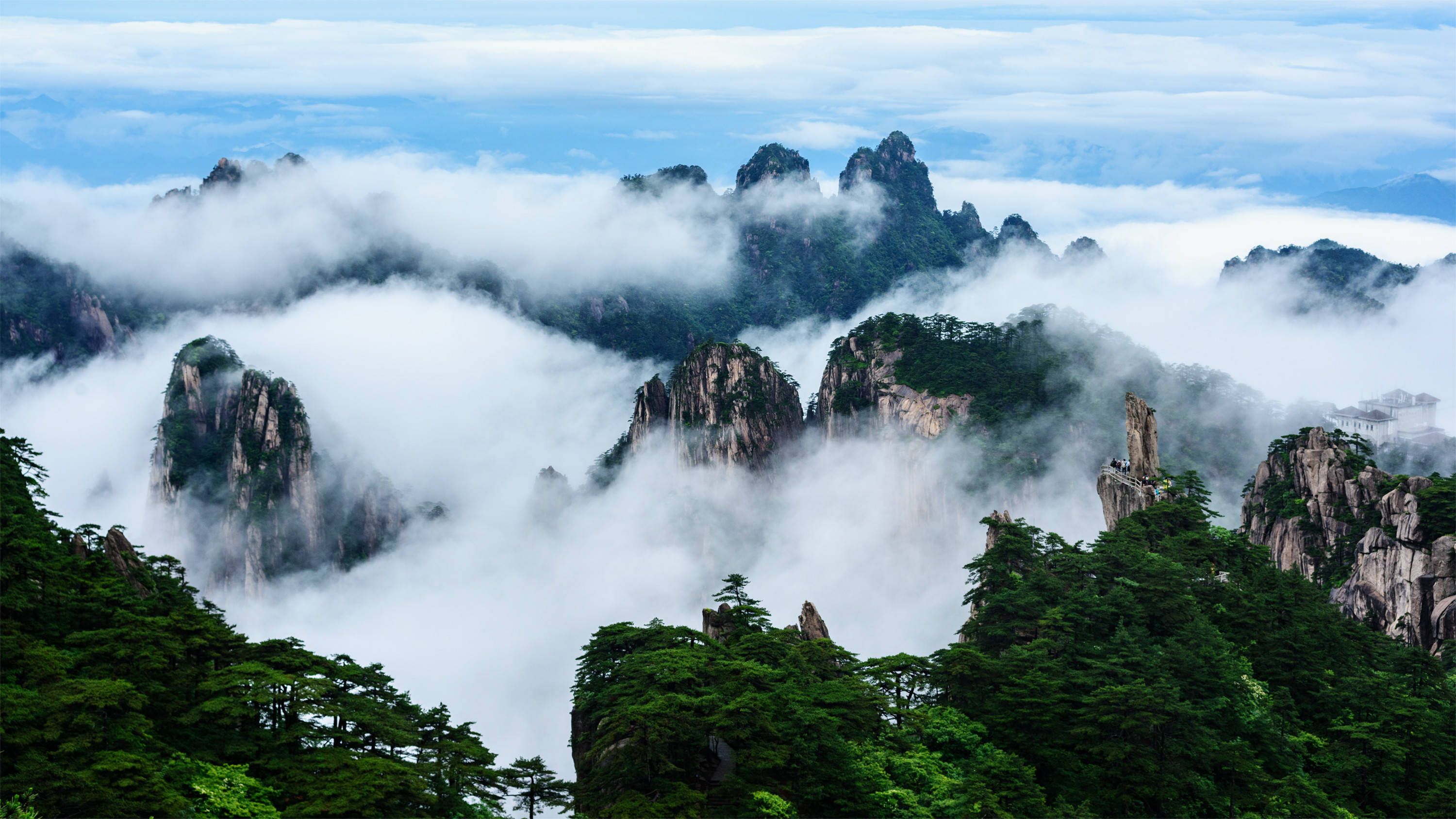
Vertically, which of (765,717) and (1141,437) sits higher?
(1141,437)

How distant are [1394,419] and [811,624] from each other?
9340 centimetres

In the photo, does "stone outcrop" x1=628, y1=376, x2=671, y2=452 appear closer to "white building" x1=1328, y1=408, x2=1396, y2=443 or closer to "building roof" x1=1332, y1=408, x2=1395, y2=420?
"white building" x1=1328, y1=408, x2=1396, y2=443

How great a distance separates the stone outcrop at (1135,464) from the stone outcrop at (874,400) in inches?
1472

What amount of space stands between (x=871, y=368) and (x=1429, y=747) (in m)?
80.8

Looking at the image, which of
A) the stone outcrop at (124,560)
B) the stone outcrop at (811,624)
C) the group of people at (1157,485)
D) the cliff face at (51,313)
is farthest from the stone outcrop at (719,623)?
the cliff face at (51,313)

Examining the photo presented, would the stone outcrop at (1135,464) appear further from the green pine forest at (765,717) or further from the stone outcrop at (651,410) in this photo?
the stone outcrop at (651,410)

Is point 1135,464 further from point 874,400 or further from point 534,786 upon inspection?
point 534,786

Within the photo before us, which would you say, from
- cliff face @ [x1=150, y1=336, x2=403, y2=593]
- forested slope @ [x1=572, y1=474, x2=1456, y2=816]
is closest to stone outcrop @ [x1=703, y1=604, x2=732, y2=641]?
forested slope @ [x1=572, y1=474, x2=1456, y2=816]

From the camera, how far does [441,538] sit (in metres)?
148

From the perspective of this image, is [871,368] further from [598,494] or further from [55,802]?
[55,802]

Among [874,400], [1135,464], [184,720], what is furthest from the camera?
[874,400]

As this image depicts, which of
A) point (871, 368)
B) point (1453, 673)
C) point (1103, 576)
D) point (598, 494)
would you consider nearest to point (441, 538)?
point (598, 494)

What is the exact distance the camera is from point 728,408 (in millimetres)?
122812

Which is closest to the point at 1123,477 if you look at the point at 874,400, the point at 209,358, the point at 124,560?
the point at 874,400
